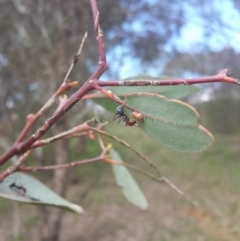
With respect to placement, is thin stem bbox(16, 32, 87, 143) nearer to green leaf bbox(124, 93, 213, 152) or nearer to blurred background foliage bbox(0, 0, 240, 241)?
green leaf bbox(124, 93, 213, 152)

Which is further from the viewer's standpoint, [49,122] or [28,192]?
[28,192]

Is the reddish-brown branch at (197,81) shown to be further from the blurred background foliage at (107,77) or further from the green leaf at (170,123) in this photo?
the blurred background foliage at (107,77)

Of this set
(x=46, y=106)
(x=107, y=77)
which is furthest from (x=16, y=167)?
(x=107, y=77)

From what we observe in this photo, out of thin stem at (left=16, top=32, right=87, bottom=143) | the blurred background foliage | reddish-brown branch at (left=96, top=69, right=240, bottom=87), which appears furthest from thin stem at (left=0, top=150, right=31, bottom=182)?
the blurred background foliage

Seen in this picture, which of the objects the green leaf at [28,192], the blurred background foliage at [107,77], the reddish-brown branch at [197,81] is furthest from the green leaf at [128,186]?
the blurred background foliage at [107,77]

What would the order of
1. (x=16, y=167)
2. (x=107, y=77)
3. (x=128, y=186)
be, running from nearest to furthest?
(x=16, y=167), (x=128, y=186), (x=107, y=77)

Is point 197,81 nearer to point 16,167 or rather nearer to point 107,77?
point 16,167
